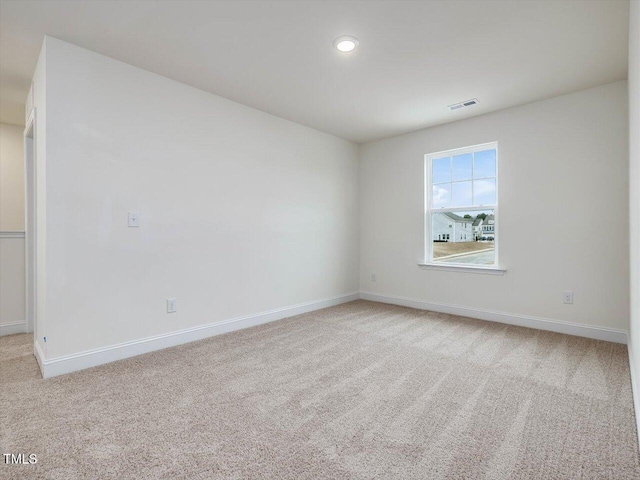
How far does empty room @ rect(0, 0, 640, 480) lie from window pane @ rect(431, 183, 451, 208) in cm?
3

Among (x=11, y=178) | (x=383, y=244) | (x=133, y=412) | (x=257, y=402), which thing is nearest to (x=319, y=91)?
(x=383, y=244)

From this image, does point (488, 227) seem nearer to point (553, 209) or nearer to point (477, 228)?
point (477, 228)

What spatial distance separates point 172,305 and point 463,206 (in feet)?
11.9

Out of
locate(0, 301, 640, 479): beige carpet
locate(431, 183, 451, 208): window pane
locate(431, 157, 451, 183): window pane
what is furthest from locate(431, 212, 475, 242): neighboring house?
locate(0, 301, 640, 479): beige carpet

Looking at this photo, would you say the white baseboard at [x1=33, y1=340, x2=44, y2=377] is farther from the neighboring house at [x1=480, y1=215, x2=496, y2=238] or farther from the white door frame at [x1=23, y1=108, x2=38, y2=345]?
the neighboring house at [x1=480, y1=215, x2=496, y2=238]

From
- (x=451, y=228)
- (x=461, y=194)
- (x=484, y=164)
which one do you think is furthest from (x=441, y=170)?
(x=451, y=228)

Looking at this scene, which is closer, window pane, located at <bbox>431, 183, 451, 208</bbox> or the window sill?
the window sill

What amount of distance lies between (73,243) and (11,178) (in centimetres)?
260

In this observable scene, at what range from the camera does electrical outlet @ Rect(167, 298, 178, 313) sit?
3.04 m

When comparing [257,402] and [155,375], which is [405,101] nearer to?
[257,402]

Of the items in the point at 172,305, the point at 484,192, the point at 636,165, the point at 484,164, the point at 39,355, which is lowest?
the point at 39,355

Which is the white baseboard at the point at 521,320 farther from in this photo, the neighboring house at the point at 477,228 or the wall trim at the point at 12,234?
the wall trim at the point at 12,234

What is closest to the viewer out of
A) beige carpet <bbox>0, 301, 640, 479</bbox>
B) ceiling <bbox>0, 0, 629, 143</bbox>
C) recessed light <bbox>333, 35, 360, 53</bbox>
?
beige carpet <bbox>0, 301, 640, 479</bbox>

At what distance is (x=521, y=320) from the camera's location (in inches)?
145
